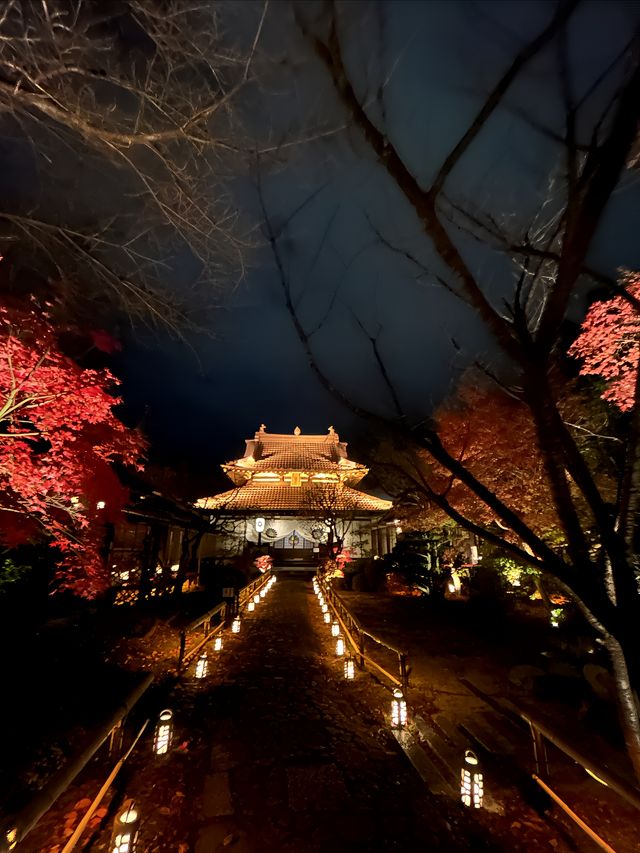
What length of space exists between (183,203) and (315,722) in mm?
7900

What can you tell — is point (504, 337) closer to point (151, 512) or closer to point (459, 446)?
point (459, 446)

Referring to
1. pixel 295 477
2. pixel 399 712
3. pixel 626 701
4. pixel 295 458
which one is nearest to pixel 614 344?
pixel 626 701

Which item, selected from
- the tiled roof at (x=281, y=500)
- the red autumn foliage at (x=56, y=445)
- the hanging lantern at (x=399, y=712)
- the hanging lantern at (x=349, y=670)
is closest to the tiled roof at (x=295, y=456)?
the tiled roof at (x=281, y=500)

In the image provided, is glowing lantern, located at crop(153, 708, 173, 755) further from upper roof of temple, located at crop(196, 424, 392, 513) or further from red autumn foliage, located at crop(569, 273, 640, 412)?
upper roof of temple, located at crop(196, 424, 392, 513)

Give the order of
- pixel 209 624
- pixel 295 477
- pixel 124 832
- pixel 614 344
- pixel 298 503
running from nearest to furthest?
1. pixel 124 832
2. pixel 614 344
3. pixel 209 624
4. pixel 298 503
5. pixel 295 477

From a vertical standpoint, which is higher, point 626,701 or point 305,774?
point 626,701

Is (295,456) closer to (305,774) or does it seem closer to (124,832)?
(305,774)

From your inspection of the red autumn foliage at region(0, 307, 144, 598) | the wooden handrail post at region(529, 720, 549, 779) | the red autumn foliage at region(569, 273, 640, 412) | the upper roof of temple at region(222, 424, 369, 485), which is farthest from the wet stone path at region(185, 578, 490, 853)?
the upper roof of temple at region(222, 424, 369, 485)

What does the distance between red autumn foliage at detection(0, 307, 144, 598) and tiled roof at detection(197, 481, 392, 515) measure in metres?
16.2

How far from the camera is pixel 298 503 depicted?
30.6m

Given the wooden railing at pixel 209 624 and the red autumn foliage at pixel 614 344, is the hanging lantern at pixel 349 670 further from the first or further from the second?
the red autumn foliage at pixel 614 344

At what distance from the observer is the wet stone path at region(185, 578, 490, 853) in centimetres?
371

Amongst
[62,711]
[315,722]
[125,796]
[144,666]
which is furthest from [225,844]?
[144,666]

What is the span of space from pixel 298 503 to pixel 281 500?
1.91m
